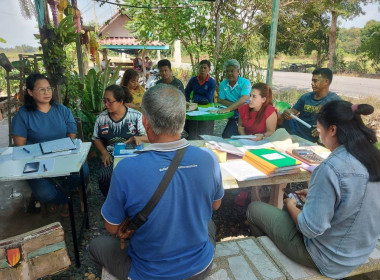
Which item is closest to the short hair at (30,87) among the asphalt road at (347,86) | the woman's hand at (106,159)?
the woman's hand at (106,159)

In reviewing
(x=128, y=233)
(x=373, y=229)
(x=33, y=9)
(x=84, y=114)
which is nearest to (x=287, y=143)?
(x=373, y=229)

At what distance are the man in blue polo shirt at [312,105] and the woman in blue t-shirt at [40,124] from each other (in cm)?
287

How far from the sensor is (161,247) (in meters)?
1.36

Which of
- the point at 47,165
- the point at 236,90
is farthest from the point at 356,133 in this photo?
the point at 236,90

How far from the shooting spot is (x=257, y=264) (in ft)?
5.88

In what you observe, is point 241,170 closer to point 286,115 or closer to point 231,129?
point 286,115

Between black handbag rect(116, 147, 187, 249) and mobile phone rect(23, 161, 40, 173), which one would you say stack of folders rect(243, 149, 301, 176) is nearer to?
black handbag rect(116, 147, 187, 249)

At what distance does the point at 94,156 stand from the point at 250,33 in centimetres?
610

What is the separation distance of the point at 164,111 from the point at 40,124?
225 cm

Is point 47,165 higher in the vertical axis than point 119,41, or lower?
lower

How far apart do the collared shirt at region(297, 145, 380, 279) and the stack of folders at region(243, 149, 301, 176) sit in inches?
21.7

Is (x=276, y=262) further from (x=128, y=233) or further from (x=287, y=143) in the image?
(x=287, y=143)

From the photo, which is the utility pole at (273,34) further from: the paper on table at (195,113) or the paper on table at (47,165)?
the paper on table at (47,165)

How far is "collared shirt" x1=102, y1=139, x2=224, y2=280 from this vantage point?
4.18 ft
